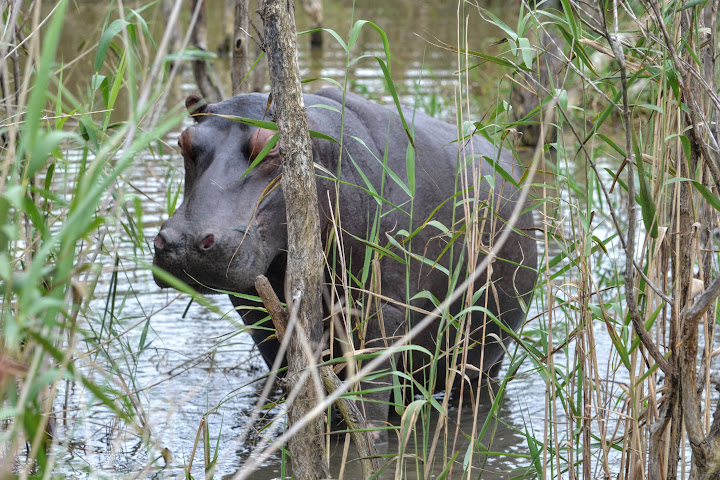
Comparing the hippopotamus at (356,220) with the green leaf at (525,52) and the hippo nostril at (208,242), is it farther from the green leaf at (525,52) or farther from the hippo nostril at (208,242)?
the green leaf at (525,52)

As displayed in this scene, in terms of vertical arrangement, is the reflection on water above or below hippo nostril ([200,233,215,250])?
below

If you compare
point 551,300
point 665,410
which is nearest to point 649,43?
point 551,300

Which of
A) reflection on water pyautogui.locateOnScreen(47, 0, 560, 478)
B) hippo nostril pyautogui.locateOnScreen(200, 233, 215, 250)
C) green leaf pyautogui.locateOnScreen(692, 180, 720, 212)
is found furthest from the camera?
hippo nostril pyautogui.locateOnScreen(200, 233, 215, 250)

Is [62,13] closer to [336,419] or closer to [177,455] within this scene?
[177,455]

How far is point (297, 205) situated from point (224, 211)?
2.00 ft

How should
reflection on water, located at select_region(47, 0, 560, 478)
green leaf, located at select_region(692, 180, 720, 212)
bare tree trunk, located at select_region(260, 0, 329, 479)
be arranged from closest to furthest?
green leaf, located at select_region(692, 180, 720, 212), bare tree trunk, located at select_region(260, 0, 329, 479), reflection on water, located at select_region(47, 0, 560, 478)

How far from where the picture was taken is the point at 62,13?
1.38 meters

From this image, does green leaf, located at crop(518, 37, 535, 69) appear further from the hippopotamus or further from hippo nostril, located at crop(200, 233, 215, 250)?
hippo nostril, located at crop(200, 233, 215, 250)

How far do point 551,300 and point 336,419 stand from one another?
1.38 metres

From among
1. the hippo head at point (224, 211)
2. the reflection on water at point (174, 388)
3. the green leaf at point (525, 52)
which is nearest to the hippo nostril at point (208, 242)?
the hippo head at point (224, 211)

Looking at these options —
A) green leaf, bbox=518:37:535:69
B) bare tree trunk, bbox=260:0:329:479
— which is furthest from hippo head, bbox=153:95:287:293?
green leaf, bbox=518:37:535:69

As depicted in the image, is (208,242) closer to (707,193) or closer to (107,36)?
(107,36)

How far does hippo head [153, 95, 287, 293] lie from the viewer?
8.35 ft

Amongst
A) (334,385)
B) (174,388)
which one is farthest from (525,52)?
(174,388)
